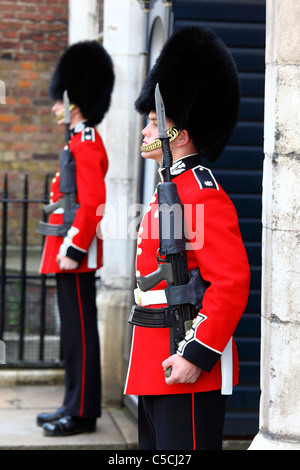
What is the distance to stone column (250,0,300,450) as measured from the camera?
10.3 ft

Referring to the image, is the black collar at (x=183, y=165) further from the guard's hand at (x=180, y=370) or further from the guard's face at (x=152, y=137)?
the guard's hand at (x=180, y=370)

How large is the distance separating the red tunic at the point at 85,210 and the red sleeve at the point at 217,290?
206 cm

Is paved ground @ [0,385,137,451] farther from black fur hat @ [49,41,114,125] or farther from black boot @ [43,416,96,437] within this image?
black fur hat @ [49,41,114,125]

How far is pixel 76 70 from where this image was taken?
18.8 feet

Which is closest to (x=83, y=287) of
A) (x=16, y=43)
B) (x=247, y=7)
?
(x=247, y=7)

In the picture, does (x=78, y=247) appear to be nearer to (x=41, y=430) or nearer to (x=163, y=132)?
(x=41, y=430)

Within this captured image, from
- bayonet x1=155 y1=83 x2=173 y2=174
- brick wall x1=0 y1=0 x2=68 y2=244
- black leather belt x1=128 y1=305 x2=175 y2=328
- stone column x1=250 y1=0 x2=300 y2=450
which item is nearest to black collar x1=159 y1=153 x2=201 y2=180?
bayonet x1=155 y1=83 x2=173 y2=174

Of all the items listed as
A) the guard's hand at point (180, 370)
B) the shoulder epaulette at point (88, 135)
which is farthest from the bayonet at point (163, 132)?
the shoulder epaulette at point (88, 135)

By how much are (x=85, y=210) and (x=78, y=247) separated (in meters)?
0.20

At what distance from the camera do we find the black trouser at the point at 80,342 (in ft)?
17.8

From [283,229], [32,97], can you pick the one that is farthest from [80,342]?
[32,97]

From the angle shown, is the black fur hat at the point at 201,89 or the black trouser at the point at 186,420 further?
the black fur hat at the point at 201,89

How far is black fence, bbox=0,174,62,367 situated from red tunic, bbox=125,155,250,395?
113 inches
